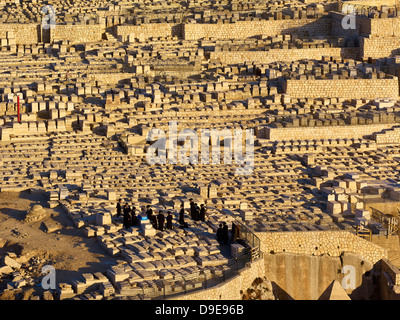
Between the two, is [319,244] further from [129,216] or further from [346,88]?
[346,88]

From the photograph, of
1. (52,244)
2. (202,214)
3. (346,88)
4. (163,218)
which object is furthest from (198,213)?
(346,88)

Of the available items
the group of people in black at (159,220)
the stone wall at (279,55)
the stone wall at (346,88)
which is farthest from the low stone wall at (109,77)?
the group of people in black at (159,220)

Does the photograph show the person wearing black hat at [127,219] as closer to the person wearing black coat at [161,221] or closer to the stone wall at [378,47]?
the person wearing black coat at [161,221]

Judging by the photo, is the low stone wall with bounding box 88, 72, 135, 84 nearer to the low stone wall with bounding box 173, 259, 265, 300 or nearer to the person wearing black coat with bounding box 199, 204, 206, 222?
the person wearing black coat with bounding box 199, 204, 206, 222

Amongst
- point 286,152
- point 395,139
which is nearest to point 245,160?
point 286,152

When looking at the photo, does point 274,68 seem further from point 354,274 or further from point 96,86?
point 354,274

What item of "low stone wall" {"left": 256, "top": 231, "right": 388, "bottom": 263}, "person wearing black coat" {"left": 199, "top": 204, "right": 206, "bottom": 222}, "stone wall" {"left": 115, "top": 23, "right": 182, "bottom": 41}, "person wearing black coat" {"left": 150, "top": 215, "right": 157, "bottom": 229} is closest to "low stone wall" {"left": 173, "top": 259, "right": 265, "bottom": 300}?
"low stone wall" {"left": 256, "top": 231, "right": 388, "bottom": 263}

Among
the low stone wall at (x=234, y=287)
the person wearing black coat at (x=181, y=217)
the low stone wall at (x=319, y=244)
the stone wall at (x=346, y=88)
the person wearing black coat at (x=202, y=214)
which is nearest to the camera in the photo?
the low stone wall at (x=234, y=287)
